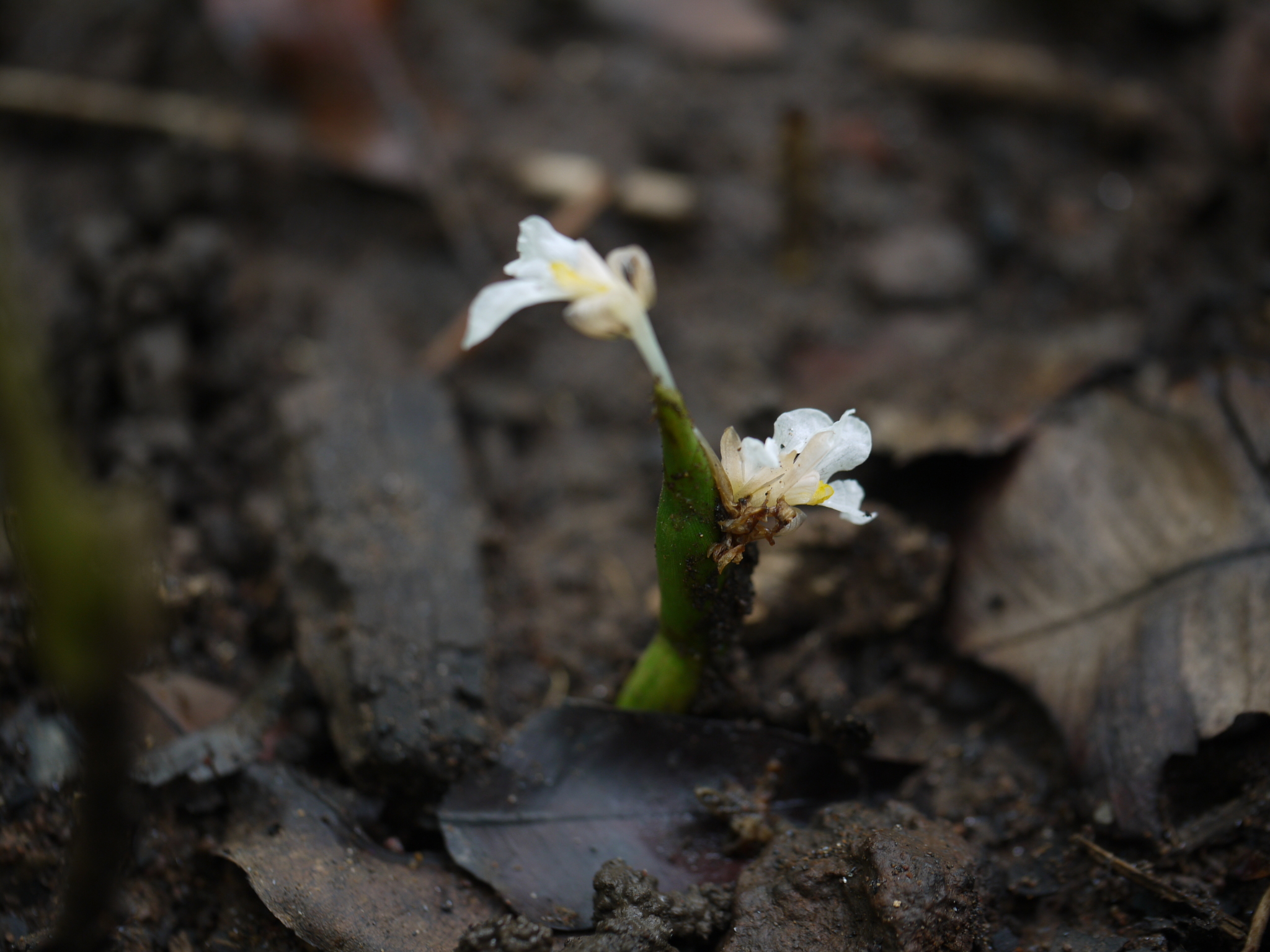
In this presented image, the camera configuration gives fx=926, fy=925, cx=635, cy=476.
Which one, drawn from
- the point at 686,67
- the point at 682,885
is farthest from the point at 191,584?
the point at 686,67

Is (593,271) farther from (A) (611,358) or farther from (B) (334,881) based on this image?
(A) (611,358)

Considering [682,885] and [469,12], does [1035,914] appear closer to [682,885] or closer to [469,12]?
[682,885]

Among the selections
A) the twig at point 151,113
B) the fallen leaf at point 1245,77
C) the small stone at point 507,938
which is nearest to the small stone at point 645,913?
the small stone at point 507,938

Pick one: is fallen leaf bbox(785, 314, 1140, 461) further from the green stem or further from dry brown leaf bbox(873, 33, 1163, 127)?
dry brown leaf bbox(873, 33, 1163, 127)

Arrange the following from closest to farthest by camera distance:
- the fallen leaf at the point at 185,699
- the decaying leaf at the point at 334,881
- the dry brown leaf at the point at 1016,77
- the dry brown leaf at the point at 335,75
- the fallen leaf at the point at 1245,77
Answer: the decaying leaf at the point at 334,881 < the fallen leaf at the point at 185,699 < the fallen leaf at the point at 1245,77 < the dry brown leaf at the point at 335,75 < the dry brown leaf at the point at 1016,77

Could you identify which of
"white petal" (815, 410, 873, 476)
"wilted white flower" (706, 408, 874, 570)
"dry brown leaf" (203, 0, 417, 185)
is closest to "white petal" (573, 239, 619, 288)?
"wilted white flower" (706, 408, 874, 570)

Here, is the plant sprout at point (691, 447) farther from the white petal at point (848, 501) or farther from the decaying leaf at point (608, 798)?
the decaying leaf at point (608, 798)

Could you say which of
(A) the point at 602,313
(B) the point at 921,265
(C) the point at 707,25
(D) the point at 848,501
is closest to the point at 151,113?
(C) the point at 707,25

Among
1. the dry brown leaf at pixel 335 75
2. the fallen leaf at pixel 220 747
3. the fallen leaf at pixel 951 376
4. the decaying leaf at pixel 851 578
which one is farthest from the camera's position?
the dry brown leaf at pixel 335 75

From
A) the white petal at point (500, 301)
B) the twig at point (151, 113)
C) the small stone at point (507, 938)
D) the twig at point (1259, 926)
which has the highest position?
the twig at point (151, 113)
